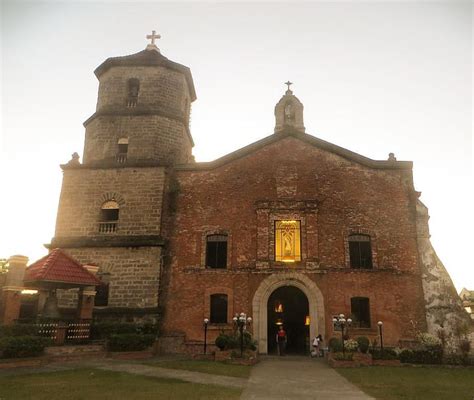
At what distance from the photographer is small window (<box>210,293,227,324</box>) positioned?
856 inches

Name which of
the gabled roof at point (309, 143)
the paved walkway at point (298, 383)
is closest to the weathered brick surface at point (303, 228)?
the gabled roof at point (309, 143)

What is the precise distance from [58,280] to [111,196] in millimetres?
6650

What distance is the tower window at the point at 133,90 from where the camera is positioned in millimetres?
25266

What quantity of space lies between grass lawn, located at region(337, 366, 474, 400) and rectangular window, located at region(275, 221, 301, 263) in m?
7.41

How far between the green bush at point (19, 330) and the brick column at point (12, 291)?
0.71m

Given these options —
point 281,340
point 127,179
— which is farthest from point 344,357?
point 127,179

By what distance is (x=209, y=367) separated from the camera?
15.6m

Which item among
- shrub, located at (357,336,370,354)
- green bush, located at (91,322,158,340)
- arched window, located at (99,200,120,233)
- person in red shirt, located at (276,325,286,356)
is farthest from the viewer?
arched window, located at (99,200,120,233)

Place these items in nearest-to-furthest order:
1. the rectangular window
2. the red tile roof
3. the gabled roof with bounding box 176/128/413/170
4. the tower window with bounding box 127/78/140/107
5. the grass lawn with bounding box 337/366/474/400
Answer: the grass lawn with bounding box 337/366/474/400 < the red tile roof < the rectangular window < the gabled roof with bounding box 176/128/413/170 < the tower window with bounding box 127/78/140/107

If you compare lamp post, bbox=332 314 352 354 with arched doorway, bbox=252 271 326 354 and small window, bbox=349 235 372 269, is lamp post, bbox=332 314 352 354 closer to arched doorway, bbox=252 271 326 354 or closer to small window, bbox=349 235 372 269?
arched doorway, bbox=252 271 326 354

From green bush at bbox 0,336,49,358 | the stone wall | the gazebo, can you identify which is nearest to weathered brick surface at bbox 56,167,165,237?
the stone wall

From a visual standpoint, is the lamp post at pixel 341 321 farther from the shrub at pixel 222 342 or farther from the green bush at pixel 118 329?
the green bush at pixel 118 329

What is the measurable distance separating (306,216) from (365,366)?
848 cm

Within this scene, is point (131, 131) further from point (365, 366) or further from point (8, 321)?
point (365, 366)
